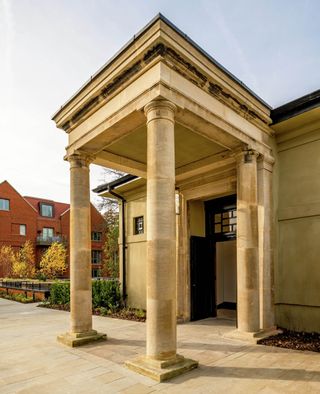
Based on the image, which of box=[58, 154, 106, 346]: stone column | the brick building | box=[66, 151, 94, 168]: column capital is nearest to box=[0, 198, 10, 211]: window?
the brick building

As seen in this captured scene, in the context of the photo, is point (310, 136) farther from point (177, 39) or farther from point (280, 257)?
point (177, 39)

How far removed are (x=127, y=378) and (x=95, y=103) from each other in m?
5.41

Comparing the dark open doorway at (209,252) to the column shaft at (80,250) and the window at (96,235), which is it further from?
the window at (96,235)

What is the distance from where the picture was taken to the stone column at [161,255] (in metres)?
5.06

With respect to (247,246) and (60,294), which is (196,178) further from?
(60,294)

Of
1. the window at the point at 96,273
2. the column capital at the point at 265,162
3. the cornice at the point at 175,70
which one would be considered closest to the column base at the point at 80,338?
the cornice at the point at 175,70

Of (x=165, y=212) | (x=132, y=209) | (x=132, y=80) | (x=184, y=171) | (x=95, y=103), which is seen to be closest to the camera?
(x=165, y=212)

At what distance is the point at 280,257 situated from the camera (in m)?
8.20

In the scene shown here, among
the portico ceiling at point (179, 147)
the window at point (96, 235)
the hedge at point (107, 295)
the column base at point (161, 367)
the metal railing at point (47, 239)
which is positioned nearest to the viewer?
the column base at point (161, 367)

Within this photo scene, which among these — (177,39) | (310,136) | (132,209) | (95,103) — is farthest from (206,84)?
(132,209)

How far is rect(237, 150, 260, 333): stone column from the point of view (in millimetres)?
7199

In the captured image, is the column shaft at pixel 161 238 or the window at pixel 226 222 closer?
the column shaft at pixel 161 238

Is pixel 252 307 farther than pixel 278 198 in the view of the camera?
No

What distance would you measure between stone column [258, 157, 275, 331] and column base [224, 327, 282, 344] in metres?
0.14
